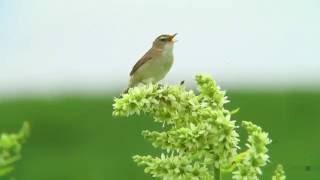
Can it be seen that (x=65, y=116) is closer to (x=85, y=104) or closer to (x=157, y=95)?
(x=85, y=104)

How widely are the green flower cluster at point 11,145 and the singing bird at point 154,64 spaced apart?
3.21 m

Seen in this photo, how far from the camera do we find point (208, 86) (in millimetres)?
4023

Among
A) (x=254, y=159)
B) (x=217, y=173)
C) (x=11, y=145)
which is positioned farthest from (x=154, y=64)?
(x=11, y=145)

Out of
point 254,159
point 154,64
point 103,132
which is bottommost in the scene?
point 254,159

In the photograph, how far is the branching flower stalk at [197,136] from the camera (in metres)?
3.79

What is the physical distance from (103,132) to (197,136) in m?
13.0

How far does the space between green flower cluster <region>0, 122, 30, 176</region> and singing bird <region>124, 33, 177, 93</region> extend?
10.5 feet

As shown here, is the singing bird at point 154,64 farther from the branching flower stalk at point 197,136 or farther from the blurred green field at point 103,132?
the blurred green field at point 103,132

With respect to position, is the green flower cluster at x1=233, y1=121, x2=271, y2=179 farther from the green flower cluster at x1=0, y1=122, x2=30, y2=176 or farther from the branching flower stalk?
the green flower cluster at x1=0, y1=122, x2=30, y2=176

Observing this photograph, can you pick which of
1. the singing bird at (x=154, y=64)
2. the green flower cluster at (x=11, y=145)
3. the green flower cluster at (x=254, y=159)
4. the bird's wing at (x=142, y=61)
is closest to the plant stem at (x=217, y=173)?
the green flower cluster at (x=254, y=159)

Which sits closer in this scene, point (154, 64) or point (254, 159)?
point (254, 159)

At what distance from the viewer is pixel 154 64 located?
6801 millimetres

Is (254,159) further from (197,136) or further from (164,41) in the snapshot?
(164,41)

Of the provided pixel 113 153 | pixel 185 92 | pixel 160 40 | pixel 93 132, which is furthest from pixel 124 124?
pixel 185 92
